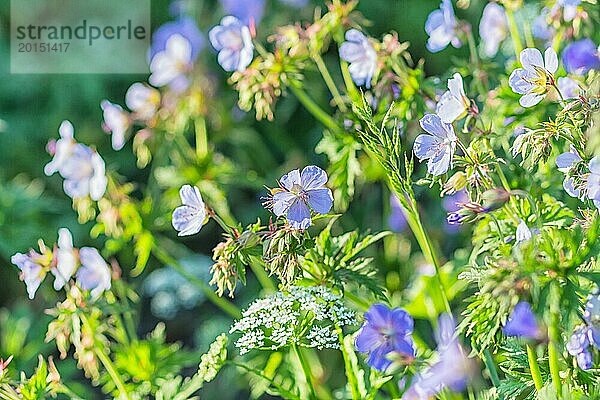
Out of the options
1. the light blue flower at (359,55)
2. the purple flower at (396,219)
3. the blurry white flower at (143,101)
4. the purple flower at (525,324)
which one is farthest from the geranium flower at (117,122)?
the purple flower at (525,324)

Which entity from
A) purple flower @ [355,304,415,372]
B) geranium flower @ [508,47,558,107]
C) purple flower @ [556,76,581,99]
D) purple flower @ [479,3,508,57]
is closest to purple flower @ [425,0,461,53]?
purple flower @ [479,3,508,57]

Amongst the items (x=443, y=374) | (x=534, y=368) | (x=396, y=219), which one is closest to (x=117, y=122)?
(x=396, y=219)

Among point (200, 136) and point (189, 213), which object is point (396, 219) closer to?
point (200, 136)

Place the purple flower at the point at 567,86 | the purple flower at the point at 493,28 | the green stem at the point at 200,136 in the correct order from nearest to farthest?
the purple flower at the point at 567,86, the purple flower at the point at 493,28, the green stem at the point at 200,136

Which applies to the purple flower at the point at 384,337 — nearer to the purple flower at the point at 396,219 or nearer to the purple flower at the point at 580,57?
the purple flower at the point at 580,57

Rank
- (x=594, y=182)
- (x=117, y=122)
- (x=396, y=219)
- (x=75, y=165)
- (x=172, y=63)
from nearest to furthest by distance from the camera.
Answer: (x=594, y=182) < (x=75, y=165) < (x=117, y=122) < (x=172, y=63) < (x=396, y=219)

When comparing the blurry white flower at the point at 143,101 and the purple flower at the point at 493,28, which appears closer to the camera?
the purple flower at the point at 493,28

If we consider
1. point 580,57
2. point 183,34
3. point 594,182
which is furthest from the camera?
point 183,34
